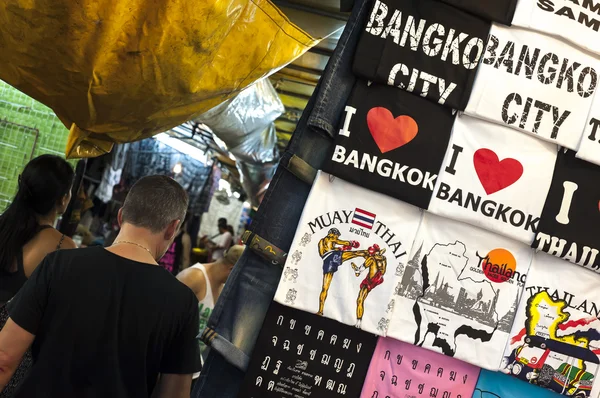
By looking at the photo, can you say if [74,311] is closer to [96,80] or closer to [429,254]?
[96,80]

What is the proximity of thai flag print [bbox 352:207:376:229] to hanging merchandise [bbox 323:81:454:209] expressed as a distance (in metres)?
0.10

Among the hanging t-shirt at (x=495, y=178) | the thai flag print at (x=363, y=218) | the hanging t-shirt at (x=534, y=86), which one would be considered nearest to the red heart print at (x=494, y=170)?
the hanging t-shirt at (x=495, y=178)

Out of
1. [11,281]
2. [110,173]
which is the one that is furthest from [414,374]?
[110,173]

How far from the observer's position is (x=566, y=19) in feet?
6.89

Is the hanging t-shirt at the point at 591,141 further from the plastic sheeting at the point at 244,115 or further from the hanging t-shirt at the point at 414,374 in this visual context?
the plastic sheeting at the point at 244,115

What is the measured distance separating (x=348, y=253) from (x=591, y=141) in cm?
101

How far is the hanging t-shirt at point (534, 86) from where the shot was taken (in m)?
2.06

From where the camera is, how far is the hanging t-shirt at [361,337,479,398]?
2.08 metres

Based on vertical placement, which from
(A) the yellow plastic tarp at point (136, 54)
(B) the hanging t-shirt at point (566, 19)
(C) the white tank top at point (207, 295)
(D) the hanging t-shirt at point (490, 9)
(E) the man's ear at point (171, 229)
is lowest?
(C) the white tank top at point (207, 295)

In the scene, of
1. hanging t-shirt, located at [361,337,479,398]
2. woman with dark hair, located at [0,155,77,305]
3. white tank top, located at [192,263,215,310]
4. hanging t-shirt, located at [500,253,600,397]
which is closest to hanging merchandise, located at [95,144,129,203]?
white tank top, located at [192,263,215,310]

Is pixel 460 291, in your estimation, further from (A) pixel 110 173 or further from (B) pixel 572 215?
(A) pixel 110 173

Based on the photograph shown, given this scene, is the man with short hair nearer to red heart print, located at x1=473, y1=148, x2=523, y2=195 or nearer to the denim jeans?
Result: the denim jeans

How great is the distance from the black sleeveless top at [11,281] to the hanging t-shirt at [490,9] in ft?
6.86

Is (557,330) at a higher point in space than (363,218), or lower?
lower
